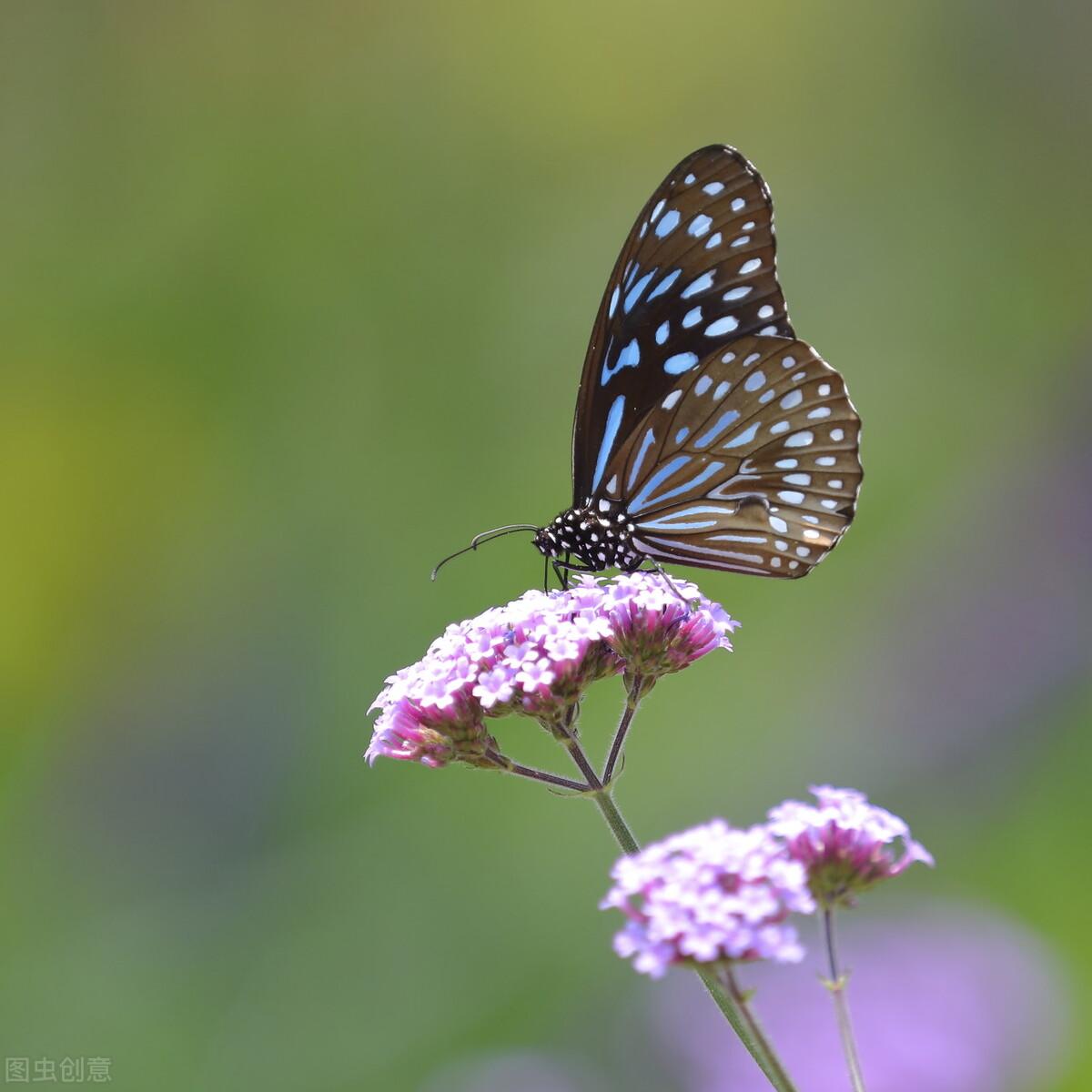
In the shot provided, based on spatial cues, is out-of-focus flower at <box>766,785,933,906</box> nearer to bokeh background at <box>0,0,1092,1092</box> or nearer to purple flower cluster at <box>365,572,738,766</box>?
purple flower cluster at <box>365,572,738,766</box>

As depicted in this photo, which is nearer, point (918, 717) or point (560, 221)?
point (918, 717)

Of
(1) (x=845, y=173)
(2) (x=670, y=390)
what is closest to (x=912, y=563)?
(1) (x=845, y=173)

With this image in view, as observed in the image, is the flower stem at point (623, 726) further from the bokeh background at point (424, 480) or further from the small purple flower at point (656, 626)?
the bokeh background at point (424, 480)

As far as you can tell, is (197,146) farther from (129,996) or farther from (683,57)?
(129,996)

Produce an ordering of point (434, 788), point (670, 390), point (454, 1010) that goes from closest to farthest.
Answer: point (670, 390), point (454, 1010), point (434, 788)

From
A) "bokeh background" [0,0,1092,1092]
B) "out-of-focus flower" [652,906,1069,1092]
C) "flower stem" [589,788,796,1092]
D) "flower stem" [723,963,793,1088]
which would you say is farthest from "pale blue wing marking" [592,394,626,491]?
"bokeh background" [0,0,1092,1092]

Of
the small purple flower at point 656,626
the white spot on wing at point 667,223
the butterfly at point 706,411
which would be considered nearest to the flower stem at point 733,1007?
the small purple flower at point 656,626

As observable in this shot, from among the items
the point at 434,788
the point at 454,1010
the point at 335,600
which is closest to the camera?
the point at 454,1010
